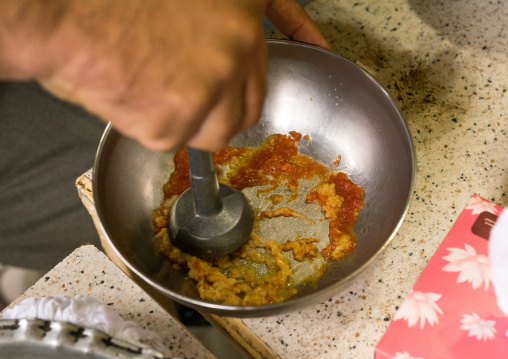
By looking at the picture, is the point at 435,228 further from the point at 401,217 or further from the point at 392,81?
the point at 392,81

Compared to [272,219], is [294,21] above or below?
above

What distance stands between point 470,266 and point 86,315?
55 centimetres

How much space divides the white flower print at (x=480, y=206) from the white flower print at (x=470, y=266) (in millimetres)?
69

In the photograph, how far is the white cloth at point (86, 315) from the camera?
23.8 inches

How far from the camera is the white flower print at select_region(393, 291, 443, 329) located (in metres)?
0.68

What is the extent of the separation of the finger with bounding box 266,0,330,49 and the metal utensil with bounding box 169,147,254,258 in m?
0.33

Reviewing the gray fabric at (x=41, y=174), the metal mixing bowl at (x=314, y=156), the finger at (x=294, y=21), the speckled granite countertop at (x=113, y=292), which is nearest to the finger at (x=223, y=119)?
the metal mixing bowl at (x=314, y=156)

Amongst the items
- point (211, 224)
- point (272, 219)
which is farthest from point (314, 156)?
point (211, 224)

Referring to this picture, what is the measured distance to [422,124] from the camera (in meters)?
0.92

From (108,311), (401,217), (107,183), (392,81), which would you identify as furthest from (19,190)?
(401,217)

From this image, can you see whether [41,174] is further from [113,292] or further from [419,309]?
[419,309]

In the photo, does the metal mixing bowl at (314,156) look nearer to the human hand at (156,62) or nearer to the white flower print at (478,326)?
the white flower print at (478,326)

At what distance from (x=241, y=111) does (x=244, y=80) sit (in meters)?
0.03

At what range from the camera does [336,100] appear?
852 mm
